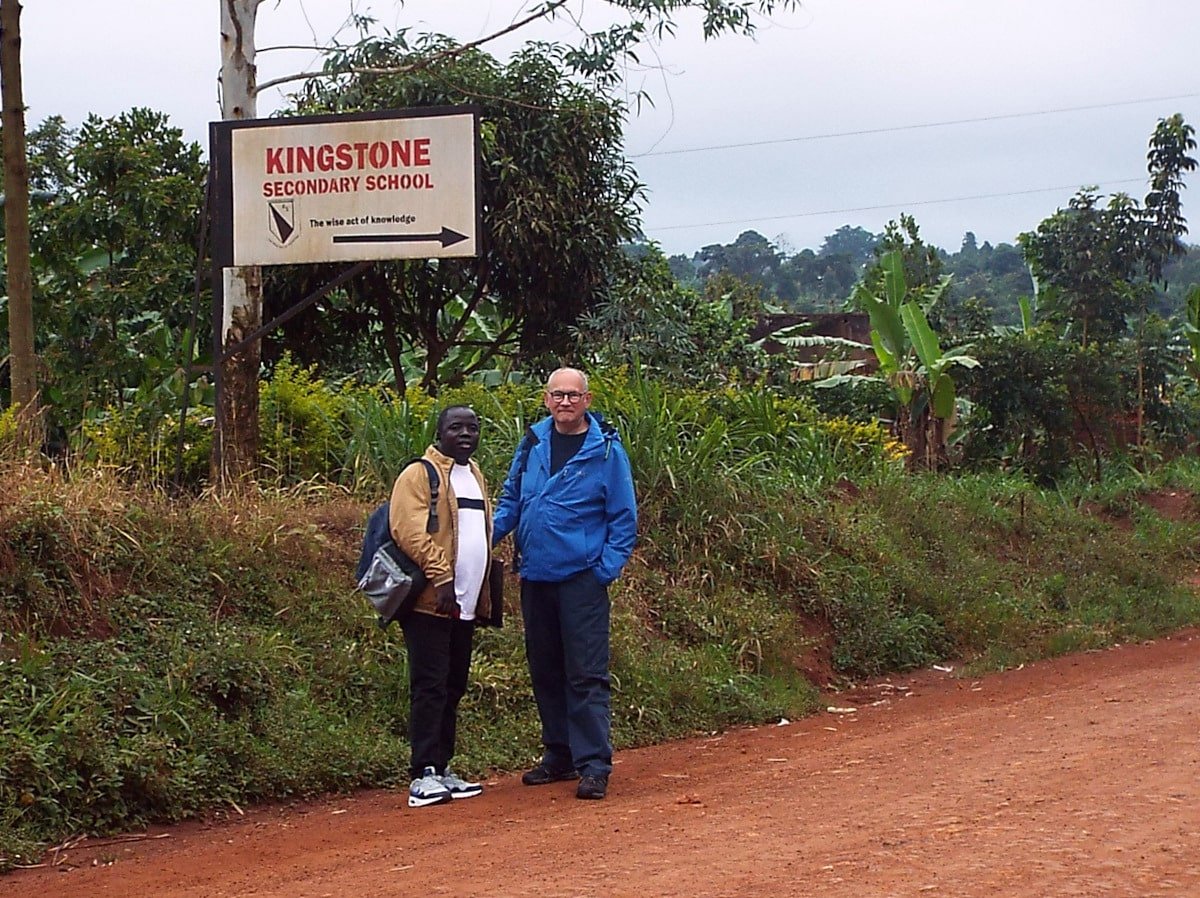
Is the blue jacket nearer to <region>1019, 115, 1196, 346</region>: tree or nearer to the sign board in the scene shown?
the sign board

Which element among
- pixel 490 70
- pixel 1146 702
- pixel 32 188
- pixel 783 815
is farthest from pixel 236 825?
pixel 32 188

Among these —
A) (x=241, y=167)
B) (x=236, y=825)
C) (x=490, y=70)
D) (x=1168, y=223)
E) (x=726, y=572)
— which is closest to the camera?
(x=236, y=825)

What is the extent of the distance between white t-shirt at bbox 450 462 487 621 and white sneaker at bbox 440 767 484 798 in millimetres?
768

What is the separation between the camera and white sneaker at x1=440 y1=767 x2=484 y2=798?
292 inches

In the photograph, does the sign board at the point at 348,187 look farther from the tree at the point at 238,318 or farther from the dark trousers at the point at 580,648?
the dark trousers at the point at 580,648

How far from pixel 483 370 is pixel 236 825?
33.3 feet

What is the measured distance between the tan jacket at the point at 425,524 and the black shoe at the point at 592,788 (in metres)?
1.03

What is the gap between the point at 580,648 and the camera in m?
7.38

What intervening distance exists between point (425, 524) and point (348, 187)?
12.7ft

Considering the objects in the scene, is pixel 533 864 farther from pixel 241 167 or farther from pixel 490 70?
pixel 490 70

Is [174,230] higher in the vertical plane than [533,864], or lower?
higher

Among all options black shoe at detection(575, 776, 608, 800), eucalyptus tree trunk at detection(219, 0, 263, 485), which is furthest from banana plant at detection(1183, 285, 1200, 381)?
black shoe at detection(575, 776, 608, 800)

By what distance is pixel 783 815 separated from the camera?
264 inches

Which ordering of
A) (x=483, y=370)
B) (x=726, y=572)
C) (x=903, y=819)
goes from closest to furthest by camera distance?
1. (x=903, y=819)
2. (x=726, y=572)
3. (x=483, y=370)
